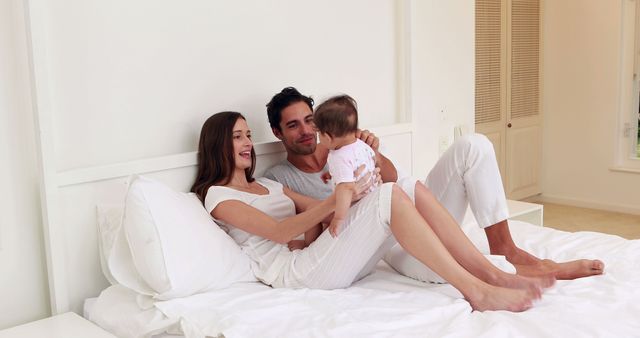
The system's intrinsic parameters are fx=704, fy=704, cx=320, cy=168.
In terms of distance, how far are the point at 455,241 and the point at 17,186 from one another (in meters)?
1.29

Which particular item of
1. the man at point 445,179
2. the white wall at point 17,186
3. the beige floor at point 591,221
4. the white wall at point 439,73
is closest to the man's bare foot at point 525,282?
the man at point 445,179

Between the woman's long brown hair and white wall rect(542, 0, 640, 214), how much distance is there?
3728 mm

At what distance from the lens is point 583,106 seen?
17.6ft

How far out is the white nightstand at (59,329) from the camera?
1.92m

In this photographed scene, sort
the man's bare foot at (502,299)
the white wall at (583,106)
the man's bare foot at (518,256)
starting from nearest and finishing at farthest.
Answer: the man's bare foot at (502,299) → the man's bare foot at (518,256) → the white wall at (583,106)

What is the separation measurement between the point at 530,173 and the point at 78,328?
14.1ft

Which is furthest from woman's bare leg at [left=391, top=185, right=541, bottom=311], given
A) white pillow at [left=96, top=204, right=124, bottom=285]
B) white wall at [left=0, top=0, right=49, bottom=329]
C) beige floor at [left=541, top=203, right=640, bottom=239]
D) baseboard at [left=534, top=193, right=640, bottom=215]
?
baseboard at [left=534, top=193, right=640, bottom=215]

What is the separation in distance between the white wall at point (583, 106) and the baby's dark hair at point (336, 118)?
3627 mm

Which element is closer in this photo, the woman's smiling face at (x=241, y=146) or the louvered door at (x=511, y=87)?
the woman's smiling face at (x=241, y=146)

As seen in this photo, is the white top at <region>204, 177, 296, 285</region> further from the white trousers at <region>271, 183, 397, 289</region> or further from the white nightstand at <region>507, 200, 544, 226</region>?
the white nightstand at <region>507, 200, 544, 226</region>

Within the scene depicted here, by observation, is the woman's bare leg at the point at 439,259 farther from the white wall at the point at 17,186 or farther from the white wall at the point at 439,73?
the white wall at the point at 439,73

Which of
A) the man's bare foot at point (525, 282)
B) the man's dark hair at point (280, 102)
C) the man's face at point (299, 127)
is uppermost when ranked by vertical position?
the man's dark hair at point (280, 102)

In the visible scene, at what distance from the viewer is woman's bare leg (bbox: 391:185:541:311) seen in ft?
6.27

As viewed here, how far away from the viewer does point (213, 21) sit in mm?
2502
